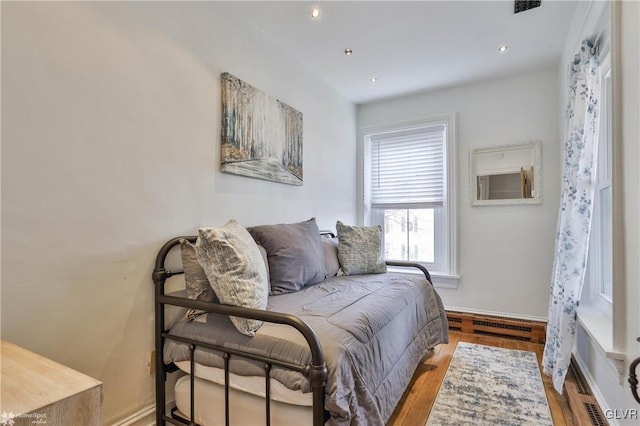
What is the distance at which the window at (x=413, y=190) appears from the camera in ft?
11.4

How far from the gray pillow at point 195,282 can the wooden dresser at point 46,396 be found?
69cm

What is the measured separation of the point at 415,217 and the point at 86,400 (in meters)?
3.37

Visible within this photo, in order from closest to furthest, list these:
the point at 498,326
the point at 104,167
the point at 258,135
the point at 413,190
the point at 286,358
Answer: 1. the point at 286,358
2. the point at 104,167
3. the point at 258,135
4. the point at 498,326
5. the point at 413,190

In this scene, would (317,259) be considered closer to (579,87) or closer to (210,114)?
(210,114)

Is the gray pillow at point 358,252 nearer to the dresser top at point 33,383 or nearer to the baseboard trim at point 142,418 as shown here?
the baseboard trim at point 142,418

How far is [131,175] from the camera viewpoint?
5.20ft

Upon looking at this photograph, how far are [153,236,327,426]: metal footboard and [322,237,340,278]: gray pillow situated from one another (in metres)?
1.12

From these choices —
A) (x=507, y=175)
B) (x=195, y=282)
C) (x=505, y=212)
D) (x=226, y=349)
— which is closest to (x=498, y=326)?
(x=505, y=212)

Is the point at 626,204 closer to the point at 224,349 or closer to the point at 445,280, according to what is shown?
the point at 224,349

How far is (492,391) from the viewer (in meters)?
2.02

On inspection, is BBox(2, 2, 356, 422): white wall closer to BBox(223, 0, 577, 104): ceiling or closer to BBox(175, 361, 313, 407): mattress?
BBox(175, 361, 313, 407): mattress

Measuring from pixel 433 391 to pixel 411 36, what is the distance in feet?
8.29

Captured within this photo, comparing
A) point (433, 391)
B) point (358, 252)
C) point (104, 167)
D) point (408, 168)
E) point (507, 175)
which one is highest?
point (408, 168)

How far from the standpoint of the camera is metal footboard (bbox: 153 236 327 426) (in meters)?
1.13
